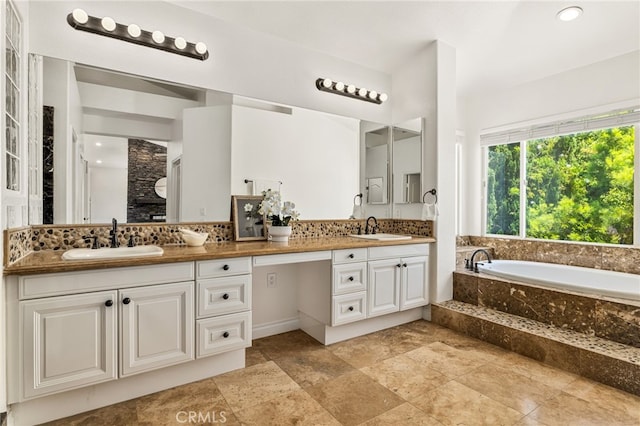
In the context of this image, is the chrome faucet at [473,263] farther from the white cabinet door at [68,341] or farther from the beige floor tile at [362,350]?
the white cabinet door at [68,341]

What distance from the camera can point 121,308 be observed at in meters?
1.70

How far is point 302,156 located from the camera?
291cm

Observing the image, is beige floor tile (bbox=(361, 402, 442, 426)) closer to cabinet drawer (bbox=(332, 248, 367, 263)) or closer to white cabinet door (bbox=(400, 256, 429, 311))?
cabinet drawer (bbox=(332, 248, 367, 263))

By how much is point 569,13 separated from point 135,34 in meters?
3.20

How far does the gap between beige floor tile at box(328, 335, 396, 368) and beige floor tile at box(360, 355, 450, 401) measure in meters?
0.07

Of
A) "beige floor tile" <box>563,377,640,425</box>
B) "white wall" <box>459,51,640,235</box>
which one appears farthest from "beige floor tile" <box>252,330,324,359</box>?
"white wall" <box>459,51,640,235</box>

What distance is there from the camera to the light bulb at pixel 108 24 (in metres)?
2.04

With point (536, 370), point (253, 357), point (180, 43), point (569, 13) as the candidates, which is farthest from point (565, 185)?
point (180, 43)

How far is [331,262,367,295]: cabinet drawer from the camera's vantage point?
249cm

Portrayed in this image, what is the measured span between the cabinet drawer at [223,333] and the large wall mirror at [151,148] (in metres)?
0.82

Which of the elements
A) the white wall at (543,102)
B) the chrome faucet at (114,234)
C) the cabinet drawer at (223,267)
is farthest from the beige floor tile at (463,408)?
the white wall at (543,102)

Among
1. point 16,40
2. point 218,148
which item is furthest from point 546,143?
point 16,40

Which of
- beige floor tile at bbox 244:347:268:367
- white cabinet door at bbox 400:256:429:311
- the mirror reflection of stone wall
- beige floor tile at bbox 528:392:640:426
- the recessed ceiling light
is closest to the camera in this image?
beige floor tile at bbox 528:392:640:426

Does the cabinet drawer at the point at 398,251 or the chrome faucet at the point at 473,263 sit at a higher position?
the cabinet drawer at the point at 398,251
